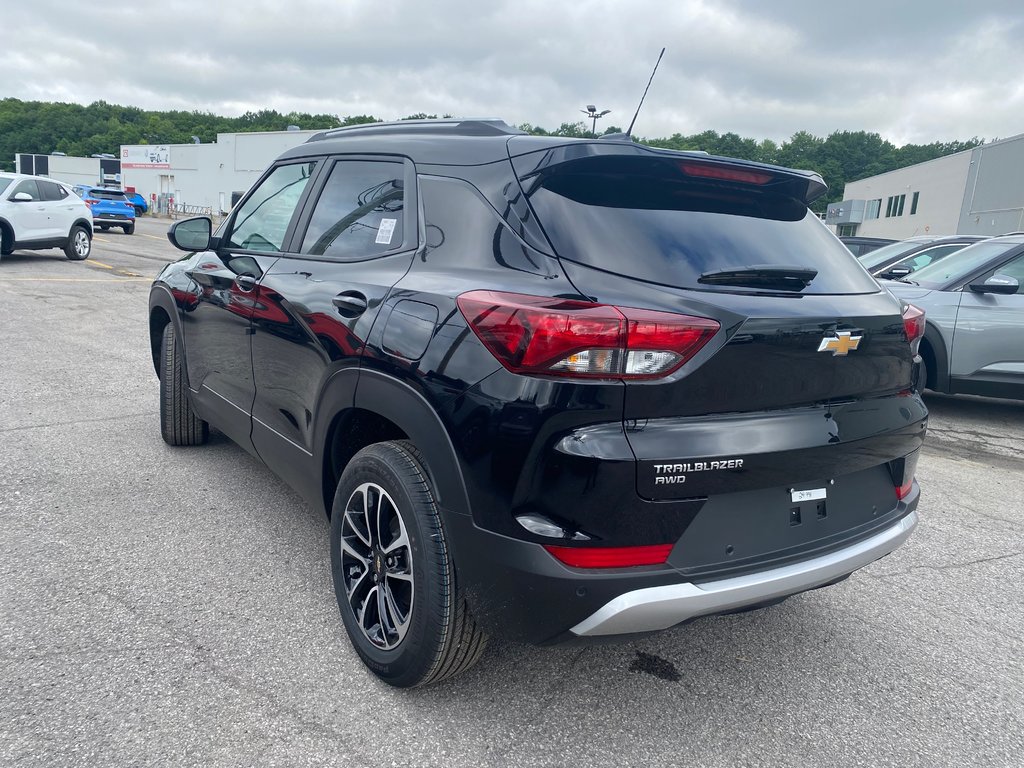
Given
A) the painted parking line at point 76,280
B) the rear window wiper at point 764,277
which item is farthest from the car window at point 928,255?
the painted parking line at point 76,280

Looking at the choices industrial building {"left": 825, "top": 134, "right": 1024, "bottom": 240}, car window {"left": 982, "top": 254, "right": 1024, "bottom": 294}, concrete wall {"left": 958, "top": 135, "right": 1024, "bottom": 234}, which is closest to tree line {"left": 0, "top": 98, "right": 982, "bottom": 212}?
industrial building {"left": 825, "top": 134, "right": 1024, "bottom": 240}

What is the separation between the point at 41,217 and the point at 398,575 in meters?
16.6

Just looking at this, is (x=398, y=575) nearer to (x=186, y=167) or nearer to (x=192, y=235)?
(x=192, y=235)

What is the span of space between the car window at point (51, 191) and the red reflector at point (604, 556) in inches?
676

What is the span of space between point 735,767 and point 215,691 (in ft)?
5.29

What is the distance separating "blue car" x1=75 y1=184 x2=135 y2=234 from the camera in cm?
2756

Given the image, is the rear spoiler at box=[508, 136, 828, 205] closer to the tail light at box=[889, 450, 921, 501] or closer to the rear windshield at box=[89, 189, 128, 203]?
the tail light at box=[889, 450, 921, 501]

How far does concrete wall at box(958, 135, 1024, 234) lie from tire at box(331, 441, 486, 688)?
32111 mm

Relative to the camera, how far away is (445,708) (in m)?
2.40

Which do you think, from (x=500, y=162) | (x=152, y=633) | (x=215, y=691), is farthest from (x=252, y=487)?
(x=500, y=162)

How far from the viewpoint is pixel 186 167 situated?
201ft

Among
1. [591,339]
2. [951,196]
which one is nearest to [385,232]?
[591,339]

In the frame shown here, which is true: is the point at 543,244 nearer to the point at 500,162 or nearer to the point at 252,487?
the point at 500,162

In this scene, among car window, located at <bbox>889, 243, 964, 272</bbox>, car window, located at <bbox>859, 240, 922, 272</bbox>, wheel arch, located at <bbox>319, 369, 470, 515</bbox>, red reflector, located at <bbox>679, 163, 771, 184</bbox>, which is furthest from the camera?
car window, located at <bbox>859, 240, 922, 272</bbox>
